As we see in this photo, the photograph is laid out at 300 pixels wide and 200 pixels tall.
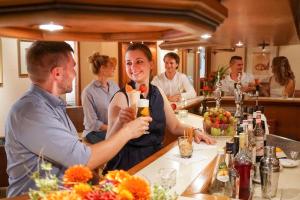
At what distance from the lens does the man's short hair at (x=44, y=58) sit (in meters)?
1.44

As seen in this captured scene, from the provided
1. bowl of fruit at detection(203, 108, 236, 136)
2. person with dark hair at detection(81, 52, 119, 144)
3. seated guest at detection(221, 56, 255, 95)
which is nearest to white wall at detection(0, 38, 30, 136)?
person with dark hair at detection(81, 52, 119, 144)

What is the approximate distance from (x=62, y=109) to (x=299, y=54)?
8.64 meters

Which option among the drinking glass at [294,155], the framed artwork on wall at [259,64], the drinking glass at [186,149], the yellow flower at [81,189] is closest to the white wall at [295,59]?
the framed artwork on wall at [259,64]

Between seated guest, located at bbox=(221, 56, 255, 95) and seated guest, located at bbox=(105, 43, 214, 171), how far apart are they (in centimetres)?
338

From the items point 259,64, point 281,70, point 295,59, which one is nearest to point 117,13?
point 281,70

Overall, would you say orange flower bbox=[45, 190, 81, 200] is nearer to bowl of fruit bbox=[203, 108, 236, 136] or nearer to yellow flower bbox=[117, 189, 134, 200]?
yellow flower bbox=[117, 189, 134, 200]

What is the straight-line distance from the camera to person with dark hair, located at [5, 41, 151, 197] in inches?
54.9

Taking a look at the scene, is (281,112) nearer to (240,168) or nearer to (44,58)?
(240,168)

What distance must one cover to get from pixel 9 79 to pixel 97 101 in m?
1.95

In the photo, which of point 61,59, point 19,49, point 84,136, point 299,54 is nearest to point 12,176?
point 61,59

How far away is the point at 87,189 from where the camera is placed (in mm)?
626

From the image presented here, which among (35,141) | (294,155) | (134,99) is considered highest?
(134,99)

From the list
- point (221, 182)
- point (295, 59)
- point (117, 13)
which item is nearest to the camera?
point (117, 13)

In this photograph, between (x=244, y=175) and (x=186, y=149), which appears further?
(x=186, y=149)
